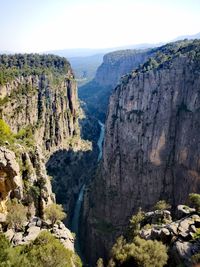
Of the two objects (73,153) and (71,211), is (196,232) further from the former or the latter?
(73,153)

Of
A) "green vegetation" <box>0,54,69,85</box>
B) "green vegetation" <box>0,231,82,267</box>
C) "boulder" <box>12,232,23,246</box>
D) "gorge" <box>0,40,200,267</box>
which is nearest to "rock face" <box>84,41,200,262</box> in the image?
"gorge" <box>0,40,200,267</box>

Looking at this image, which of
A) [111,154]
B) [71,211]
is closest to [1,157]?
[111,154]

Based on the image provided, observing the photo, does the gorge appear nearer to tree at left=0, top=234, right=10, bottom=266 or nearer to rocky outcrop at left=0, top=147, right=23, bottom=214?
rocky outcrop at left=0, top=147, right=23, bottom=214

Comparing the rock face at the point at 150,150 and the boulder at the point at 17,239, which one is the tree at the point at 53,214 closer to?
the boulder at the point at 17,239

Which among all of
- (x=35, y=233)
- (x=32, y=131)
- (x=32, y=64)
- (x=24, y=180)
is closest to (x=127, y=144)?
(x=32, y=131)

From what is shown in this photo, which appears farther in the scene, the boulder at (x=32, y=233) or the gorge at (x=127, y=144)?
the gorge at (x=127, y=144)

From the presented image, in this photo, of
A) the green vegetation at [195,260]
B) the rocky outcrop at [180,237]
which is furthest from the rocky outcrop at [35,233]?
the green vegetation at [195,260]
